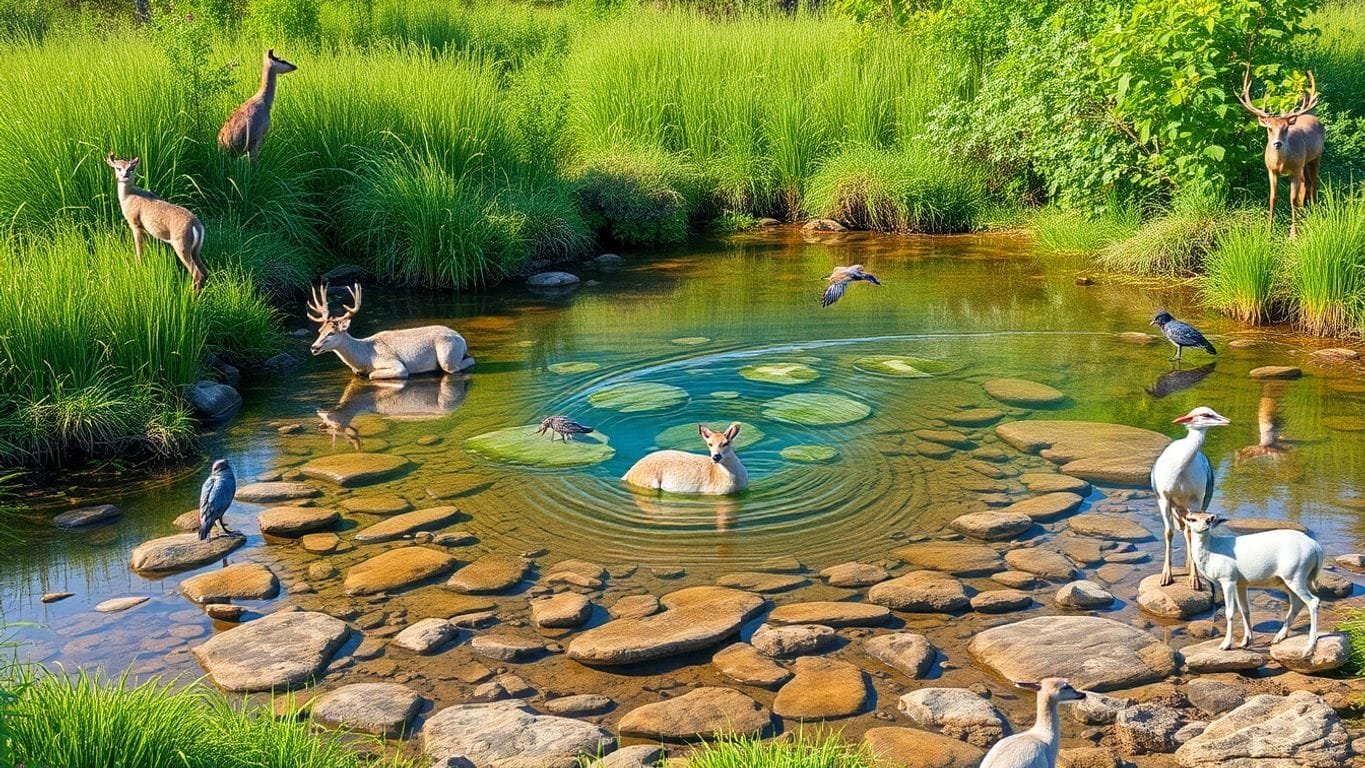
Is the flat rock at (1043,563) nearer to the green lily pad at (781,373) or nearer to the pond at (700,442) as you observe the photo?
the pond at (700,442)

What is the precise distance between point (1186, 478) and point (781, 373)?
433 centimetres

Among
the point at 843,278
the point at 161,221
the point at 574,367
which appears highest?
the point at 161,221

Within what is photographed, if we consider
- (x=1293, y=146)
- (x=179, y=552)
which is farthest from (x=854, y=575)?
(x=1293, y=146)

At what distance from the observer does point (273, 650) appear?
557 centimetres

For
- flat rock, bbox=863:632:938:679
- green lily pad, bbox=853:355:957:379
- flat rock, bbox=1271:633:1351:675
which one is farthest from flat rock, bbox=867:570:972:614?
green lily pad, bbox=853:355:957:379

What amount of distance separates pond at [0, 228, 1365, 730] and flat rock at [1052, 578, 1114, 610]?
104 millimetres

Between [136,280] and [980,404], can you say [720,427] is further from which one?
[136,280]

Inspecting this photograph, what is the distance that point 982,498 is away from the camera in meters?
7.37

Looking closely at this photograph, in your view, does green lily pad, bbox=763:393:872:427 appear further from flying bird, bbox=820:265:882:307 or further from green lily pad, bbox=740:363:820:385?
flying bird, bbox=820:265:882:307

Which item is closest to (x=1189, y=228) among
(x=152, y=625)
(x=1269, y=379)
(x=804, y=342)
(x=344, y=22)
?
(x=1269, y=379)

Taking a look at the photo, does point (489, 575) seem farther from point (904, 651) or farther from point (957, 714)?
point (957, 714)

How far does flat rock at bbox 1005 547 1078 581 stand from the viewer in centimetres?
628

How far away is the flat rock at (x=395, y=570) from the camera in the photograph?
6.32 m

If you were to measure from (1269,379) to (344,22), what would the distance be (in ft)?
55.4
